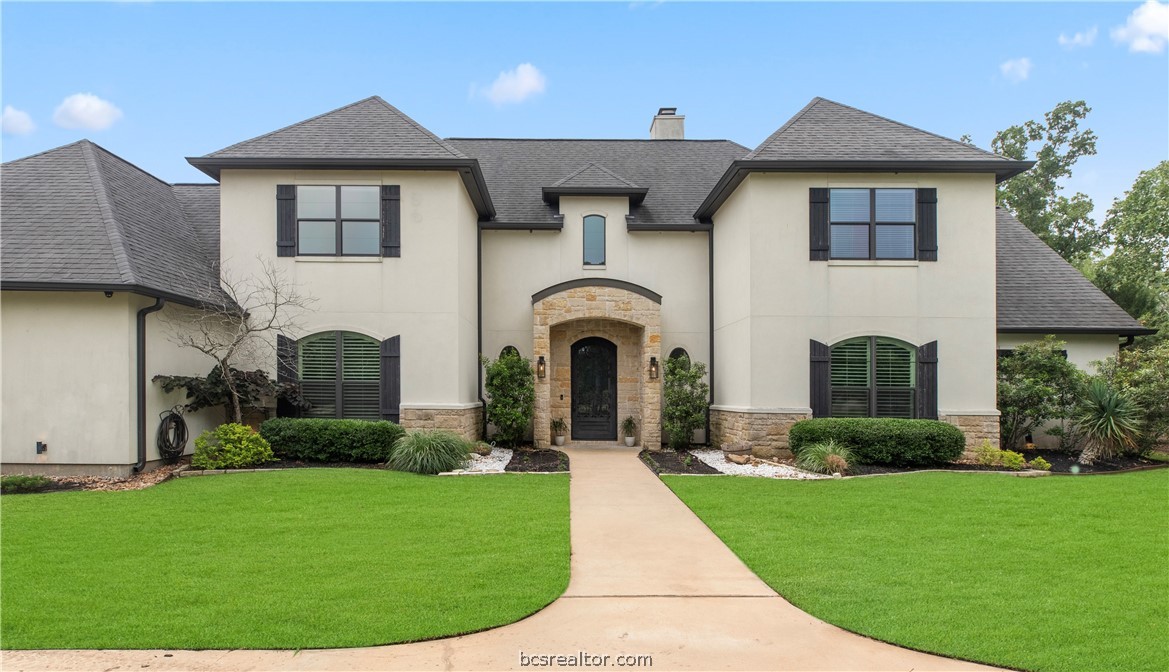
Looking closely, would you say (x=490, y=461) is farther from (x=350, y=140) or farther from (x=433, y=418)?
(x=350, y=140)

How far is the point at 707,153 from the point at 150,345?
1533 centimetres

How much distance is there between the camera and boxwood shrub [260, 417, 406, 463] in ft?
40.5

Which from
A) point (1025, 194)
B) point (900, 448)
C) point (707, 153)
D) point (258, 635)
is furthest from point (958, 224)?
point (1025, 194)

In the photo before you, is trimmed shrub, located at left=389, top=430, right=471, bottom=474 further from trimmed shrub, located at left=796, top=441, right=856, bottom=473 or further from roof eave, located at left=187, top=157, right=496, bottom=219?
trimmed shrub, located at left=796, top=441, right=856, bottom=473

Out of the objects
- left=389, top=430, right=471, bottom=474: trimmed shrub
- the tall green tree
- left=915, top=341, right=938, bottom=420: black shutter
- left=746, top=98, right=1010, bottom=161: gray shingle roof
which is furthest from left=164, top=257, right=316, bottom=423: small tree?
the tall green tree

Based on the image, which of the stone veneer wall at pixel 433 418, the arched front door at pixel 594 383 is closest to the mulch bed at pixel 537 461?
the stone veneer wall at pixel 433 418

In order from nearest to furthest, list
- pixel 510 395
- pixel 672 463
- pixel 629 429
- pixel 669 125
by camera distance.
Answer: pixel 672 463 → pixel 510 395 → pixel 629 429 → pixel 669 125

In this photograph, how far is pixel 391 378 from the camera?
1357cm

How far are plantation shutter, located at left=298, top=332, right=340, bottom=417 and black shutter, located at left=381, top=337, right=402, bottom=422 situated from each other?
954mm

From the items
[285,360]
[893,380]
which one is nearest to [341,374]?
[285,360]

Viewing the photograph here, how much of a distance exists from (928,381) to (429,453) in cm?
1001

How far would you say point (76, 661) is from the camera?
13.5 feet

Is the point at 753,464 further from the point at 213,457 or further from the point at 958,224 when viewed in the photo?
the point at 213,457

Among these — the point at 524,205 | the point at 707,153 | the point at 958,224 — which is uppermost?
the point at 707,153
